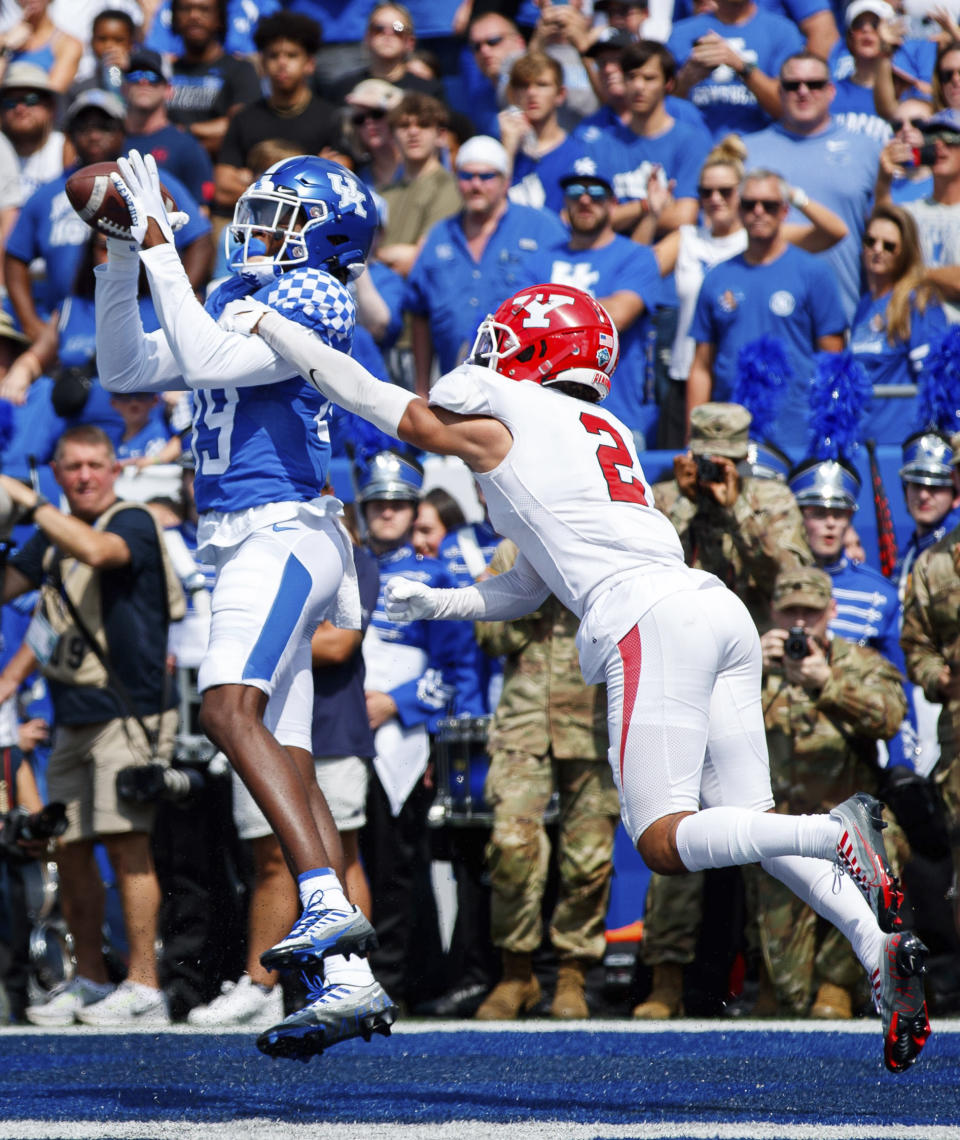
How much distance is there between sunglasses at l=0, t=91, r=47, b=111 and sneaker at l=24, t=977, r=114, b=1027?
5.78 m

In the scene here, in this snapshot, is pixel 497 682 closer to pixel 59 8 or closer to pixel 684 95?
pixel 684 95

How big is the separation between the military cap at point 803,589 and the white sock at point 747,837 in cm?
239

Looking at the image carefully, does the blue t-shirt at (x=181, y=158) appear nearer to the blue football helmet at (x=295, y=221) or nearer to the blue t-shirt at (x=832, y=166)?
the blue t-shirt at (x=832, y=166)

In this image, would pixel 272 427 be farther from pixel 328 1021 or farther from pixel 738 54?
pixel 738 54

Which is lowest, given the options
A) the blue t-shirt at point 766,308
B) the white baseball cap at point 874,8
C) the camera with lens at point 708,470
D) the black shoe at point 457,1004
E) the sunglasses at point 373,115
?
the black shoe at point 457,1004

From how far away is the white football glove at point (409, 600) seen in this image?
4871 millimetres

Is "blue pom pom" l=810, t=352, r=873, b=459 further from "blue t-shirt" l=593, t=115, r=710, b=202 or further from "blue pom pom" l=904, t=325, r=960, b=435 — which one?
"blue t-shirt" l=593, t=115, r=710, b=202

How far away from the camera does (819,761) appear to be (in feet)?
22.4

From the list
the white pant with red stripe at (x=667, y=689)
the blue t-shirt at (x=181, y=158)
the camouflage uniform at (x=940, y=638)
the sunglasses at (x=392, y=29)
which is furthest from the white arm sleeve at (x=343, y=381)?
the sunglasses at (x=392, y=29)

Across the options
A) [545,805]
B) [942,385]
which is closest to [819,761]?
[545,805]

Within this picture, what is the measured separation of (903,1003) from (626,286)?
524 cm

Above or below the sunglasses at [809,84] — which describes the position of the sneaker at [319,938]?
below

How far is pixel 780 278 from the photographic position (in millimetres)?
8742

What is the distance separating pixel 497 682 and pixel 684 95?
4448 millimetres
